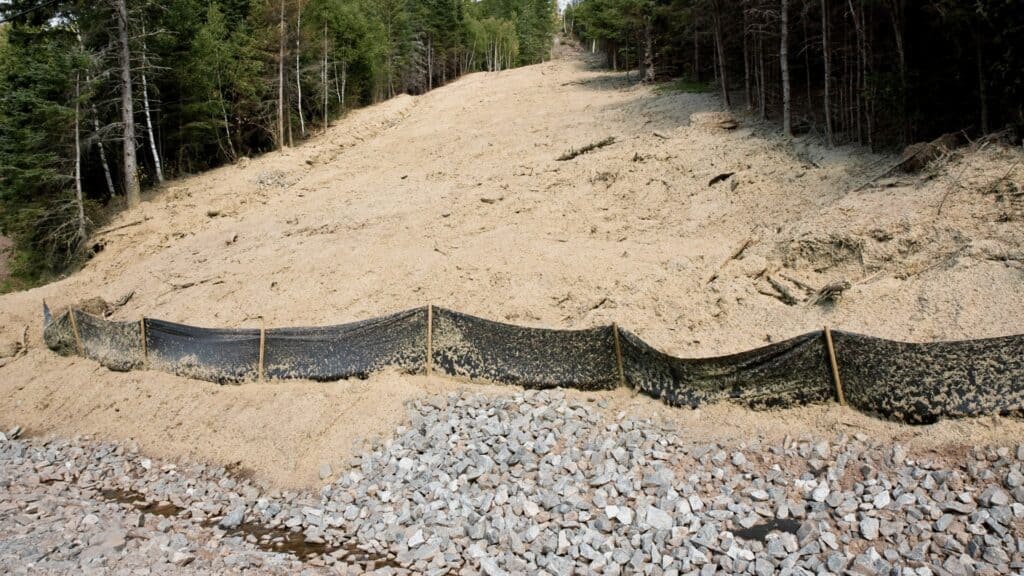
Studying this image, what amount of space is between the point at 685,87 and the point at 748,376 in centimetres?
1916

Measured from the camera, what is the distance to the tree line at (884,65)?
935 centimetres

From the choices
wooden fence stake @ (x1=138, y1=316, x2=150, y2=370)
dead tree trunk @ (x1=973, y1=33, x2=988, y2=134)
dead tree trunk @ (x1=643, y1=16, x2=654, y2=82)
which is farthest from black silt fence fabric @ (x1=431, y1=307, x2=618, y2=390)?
dead tree trunk @ (x1=643, y1=16, x2=654, y2=82)

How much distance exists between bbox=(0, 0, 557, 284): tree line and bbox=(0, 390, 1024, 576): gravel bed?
408 inches

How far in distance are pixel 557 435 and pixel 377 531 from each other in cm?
231

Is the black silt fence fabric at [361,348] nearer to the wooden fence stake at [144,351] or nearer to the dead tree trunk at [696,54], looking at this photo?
the wooden fence stake at [144,351]

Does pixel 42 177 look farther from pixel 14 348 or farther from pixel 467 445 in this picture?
pixel 467 445

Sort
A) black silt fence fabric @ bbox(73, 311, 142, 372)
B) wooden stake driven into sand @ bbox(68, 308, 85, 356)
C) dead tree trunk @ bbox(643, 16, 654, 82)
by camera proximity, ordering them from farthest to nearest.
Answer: dead tree trunk @ bbox(643, 16, 654, 82)
wooden stake driven into sand @ bbox(68, 308, 85, 356)
black silt fence fabric @ bbox(73, 311, 142, 372)

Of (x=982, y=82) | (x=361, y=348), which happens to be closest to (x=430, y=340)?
(x=361, y=348)

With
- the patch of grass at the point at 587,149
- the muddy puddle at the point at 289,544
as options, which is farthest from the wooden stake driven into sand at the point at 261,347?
the patch of grass at the point at 587,149

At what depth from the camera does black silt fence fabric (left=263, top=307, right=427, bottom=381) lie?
8828mm

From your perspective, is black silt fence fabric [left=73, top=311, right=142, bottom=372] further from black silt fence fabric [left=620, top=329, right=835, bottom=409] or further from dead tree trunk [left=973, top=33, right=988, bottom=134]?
dead tree trunk [left=973, top=33, right=988, bottom=134]

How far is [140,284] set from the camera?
14695 mm

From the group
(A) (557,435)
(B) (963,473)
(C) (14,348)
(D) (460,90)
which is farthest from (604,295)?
(D) (460,90)

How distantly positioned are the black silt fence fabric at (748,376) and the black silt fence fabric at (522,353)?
0.54 m
